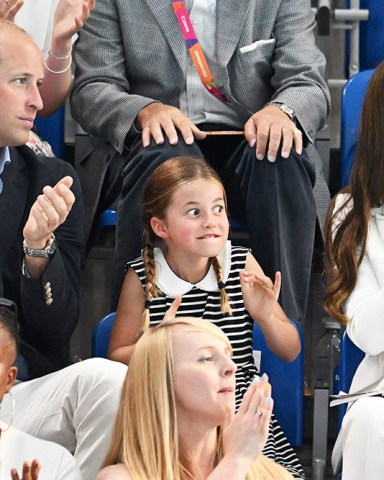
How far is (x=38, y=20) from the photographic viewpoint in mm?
3205

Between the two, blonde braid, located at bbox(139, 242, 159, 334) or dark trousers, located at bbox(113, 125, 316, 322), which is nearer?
blonde braid, located at bbox(139, 242, 159, 334)

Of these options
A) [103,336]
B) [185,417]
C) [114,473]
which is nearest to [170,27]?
[103,336]

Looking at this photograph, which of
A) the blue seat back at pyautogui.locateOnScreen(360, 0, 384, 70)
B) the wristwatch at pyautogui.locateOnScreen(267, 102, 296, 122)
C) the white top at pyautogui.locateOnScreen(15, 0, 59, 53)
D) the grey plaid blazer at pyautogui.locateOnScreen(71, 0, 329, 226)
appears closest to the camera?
the wristwatch at pyautogui.locateOnScreen(267, 102, 296, 122)

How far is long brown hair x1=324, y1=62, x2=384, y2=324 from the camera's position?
8.41ft

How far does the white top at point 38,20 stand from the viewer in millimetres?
3199

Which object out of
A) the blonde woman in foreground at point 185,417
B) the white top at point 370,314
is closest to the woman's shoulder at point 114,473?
the blonde woman in foreground at point 185,417

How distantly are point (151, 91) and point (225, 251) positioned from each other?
646 millimetres

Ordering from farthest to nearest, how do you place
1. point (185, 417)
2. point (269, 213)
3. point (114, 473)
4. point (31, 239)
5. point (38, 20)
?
point (38, 20), point (269, 213), point (31, 239), point (185, 417), point (114, 473)

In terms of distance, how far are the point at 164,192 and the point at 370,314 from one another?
52cm

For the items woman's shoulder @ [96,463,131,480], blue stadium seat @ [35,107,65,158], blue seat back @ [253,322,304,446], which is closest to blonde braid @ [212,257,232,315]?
blue seat back @ [253,322,304,446]

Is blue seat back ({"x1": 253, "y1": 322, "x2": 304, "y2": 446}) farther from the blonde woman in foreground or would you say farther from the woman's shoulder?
the woman's shoulder

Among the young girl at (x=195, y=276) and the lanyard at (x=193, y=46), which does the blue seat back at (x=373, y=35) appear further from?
the young girl at (x=195, y=276)

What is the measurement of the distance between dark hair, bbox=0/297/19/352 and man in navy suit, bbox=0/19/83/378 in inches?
7.3

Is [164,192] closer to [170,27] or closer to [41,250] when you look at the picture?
[41,250]
